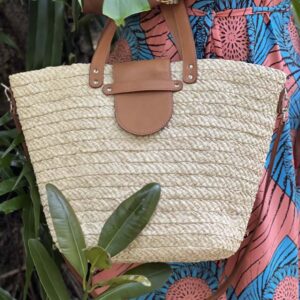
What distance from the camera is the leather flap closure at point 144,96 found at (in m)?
0.82

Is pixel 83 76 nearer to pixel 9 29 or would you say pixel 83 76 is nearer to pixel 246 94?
pixel 246 94

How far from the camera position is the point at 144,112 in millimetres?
826

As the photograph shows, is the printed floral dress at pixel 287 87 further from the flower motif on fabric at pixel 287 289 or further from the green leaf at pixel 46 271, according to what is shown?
the green leaf at pixel 46 271

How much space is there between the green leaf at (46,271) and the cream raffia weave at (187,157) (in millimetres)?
60

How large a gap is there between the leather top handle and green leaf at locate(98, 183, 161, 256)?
0.14 meters

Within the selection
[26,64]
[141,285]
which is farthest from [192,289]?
[26,64]

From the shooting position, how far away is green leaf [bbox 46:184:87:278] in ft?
2.67

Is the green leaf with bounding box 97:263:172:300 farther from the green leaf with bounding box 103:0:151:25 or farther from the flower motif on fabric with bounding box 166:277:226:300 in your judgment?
the green leaf with bounding box 103:0:151:25

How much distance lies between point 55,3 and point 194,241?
449 millimetres

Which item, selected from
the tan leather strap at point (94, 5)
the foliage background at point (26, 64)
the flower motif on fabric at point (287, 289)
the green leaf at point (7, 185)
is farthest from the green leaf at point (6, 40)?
the flower motif on fabric at point (287, 289)

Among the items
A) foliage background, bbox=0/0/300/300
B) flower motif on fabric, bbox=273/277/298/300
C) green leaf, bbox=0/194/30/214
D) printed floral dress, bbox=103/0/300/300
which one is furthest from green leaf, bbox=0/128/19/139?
flower motif on fabric, bbox=273/277/298/300

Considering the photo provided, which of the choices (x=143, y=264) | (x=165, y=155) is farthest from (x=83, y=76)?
(x=143, y=264)

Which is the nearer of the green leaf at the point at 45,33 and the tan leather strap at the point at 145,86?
the tan leather strap at the point at 145,86

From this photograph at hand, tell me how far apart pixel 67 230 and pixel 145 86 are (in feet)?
0.63
